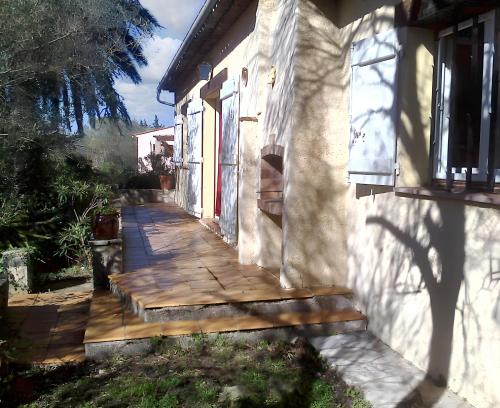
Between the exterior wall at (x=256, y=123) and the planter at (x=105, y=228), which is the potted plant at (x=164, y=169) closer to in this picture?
the exterior wall at (x=256, y=123)

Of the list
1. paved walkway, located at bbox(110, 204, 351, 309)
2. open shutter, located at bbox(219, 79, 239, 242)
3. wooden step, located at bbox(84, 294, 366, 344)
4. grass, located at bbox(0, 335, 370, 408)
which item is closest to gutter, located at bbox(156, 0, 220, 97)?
open shutter, located at bbox(219, 79, 239, 242)

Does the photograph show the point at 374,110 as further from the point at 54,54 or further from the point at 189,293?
the point at 54,54

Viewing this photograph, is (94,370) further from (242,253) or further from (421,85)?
(421,85)

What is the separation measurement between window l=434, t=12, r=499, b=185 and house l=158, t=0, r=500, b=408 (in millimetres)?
10

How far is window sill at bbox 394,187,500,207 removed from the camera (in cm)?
281

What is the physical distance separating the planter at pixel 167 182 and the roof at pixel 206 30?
459 centimetres

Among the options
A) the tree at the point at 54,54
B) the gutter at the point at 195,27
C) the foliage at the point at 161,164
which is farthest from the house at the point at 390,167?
the foliage at the point at 161,164

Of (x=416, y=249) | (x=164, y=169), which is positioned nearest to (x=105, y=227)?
(x=416, y=249)

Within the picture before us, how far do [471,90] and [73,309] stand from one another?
4594mm

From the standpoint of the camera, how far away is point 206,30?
8.05m

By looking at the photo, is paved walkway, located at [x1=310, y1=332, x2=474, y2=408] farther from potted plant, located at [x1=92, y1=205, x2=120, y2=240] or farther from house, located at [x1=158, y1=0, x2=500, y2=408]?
potted plant, located at [x1=92, y1=205, x2=120, y2=240]

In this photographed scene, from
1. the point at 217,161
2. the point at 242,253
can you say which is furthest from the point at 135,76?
the point at 242,253

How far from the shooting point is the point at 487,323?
2.88 m

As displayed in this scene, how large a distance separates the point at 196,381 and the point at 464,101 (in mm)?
2771
